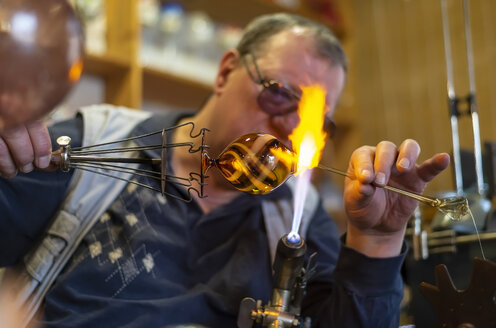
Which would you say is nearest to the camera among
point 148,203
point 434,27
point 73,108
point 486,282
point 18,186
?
point 486,282

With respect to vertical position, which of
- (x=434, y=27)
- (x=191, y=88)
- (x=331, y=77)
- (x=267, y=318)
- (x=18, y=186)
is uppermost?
(x=434, y=27)

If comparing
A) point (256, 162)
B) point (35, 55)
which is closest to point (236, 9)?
point (256, 162)

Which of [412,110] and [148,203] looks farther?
[412,110]

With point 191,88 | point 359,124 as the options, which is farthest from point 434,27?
point 191,88

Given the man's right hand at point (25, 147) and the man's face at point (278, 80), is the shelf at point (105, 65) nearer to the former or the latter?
the man's face at point (278, 80)

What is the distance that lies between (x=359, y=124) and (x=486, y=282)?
1.98 m

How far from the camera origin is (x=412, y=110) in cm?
239

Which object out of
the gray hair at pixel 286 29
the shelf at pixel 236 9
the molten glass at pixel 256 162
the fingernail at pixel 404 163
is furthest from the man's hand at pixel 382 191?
the shelf at pixel 236 9

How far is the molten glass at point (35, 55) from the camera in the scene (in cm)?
45

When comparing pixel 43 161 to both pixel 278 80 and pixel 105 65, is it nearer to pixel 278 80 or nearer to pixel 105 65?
pixel 278 80

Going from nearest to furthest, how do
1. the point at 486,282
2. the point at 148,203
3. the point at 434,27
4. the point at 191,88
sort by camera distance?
the point at 486,282 < the point at 148,203 < the point at 191,88 < the point at 434,27

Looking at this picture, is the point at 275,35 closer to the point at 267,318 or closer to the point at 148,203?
the point at 148,203

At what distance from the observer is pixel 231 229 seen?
3.76 feet

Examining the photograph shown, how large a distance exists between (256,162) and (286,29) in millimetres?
573
